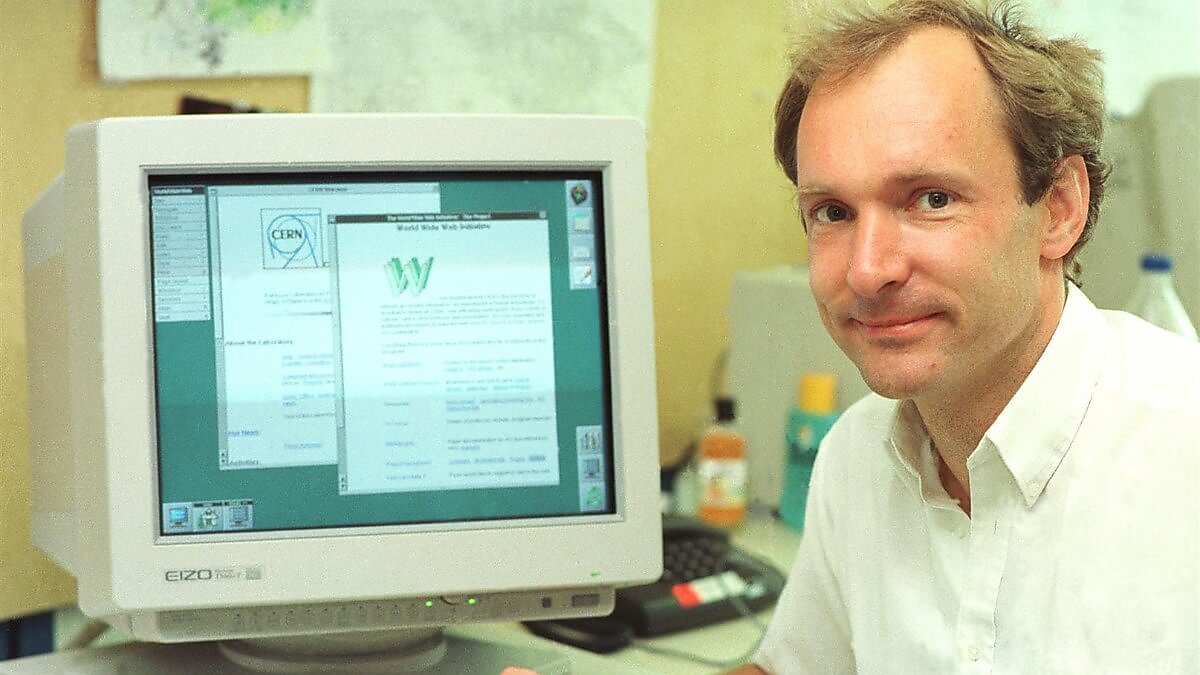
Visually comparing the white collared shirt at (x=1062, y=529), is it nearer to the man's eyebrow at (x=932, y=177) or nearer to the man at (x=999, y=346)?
the man at (x=999, y=346)

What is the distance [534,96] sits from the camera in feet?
4.88

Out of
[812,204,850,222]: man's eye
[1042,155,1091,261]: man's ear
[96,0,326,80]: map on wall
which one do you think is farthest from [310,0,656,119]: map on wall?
[1042,155,1091,261]: man's ear

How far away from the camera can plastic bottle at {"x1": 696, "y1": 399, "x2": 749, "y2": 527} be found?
1582 millimetres

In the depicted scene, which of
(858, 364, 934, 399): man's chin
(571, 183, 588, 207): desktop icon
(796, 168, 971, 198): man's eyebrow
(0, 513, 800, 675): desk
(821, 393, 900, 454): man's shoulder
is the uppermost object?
(571, 183, 588, 207): desktop icon

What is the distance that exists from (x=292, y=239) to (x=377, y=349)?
105mm

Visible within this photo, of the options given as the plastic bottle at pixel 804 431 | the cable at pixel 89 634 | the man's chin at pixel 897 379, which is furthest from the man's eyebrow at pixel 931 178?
the cable at pixel 89 634

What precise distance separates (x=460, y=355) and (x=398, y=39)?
1.88ft

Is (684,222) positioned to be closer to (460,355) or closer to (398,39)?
(398,39)

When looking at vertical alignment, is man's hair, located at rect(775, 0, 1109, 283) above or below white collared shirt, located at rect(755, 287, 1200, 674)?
above

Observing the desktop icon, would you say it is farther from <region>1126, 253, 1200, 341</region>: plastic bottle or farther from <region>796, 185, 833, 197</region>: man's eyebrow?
<region>1126, 253, 1200, 341</region>: plastic bottle

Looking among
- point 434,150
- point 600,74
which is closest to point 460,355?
point 434,150

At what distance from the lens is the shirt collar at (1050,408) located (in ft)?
2.71

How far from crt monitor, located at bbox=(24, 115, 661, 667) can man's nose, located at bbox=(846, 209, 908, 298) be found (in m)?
0.21

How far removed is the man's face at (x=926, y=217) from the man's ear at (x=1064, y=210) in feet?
0.06
